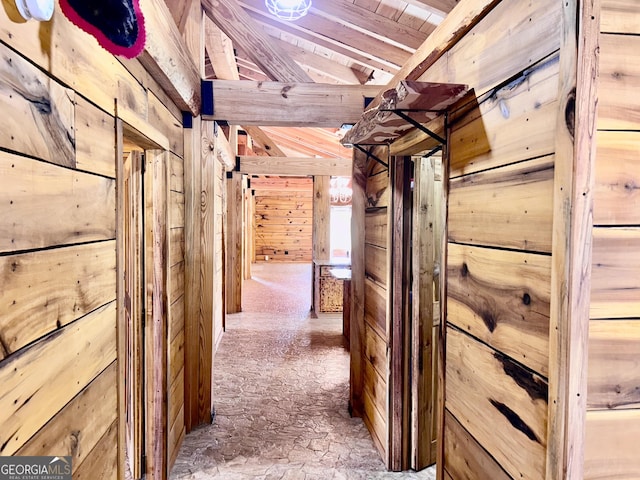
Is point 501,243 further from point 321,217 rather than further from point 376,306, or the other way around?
point 321,217

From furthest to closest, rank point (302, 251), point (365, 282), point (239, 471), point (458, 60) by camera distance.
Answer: point (302, 251) < point (365, 282) < point (239, 471) < point (458, 60)

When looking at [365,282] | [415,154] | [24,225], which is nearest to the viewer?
[24,225]

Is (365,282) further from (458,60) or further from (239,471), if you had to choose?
(458,60)

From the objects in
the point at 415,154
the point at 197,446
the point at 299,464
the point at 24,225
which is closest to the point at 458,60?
the point at 415,154

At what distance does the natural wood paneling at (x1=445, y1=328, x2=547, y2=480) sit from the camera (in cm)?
88

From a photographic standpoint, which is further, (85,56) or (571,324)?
(85,56)

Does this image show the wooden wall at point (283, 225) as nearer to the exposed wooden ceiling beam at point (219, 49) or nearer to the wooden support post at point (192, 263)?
the exposed wooden ceiling beam at point (219, 49)

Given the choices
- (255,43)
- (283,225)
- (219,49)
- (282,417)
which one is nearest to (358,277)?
(282,417)

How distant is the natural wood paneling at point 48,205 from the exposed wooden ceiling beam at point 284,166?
408cm

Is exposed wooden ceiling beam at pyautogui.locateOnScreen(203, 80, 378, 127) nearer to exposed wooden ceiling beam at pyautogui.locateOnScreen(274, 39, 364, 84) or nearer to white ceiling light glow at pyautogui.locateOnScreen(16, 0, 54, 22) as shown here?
exposed wooden ceiling beam at pyautogui.locateOnScreen(274, 39, 364, 84)

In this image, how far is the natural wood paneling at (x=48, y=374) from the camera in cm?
71

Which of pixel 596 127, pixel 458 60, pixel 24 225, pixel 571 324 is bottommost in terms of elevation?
pixel 571 324

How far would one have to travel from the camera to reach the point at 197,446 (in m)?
2.22

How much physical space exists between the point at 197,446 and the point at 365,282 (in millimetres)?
1468
